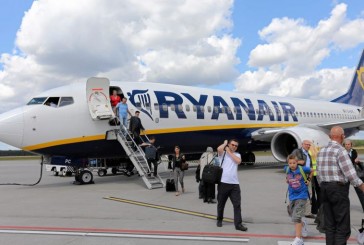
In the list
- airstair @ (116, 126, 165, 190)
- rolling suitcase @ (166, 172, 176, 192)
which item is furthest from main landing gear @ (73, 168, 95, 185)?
rolling suitcase @ (166, 172, 176, 192)

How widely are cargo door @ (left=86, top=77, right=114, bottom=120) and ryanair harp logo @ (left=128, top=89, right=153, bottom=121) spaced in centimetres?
105

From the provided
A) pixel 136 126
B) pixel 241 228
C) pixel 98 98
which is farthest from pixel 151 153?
pixel 241 228

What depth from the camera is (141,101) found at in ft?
47.6

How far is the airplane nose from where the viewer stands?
1184cm

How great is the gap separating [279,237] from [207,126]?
10640 mm

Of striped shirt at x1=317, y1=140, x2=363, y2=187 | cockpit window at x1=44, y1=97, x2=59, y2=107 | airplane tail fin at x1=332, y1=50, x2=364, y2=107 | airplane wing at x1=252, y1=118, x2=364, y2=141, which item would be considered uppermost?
airplane tail fin at x1=332, y1=50, x2=364, y2=107

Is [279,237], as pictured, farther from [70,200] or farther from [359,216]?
[70,200]

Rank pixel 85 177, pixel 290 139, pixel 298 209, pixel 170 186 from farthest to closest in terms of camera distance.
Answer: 1. pixel 290 139
2. pixel 85 177
3. pixel 170 186
4. pixel 298 209

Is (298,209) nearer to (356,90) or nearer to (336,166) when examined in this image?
(336,166)

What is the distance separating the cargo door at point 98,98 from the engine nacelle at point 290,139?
7319 millimetres

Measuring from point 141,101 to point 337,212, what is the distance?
34.5 ft

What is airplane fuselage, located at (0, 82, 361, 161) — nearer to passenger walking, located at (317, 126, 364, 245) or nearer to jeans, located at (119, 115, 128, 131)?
jeans, located at (119, 115, 128, 131)

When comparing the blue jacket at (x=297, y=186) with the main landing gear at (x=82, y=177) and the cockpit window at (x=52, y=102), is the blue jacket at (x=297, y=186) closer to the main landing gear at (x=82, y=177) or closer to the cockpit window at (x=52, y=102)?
the cockpit window at (x=52, y=102)

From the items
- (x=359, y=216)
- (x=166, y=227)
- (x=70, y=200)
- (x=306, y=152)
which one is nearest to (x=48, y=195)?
(x=70, y=200)
